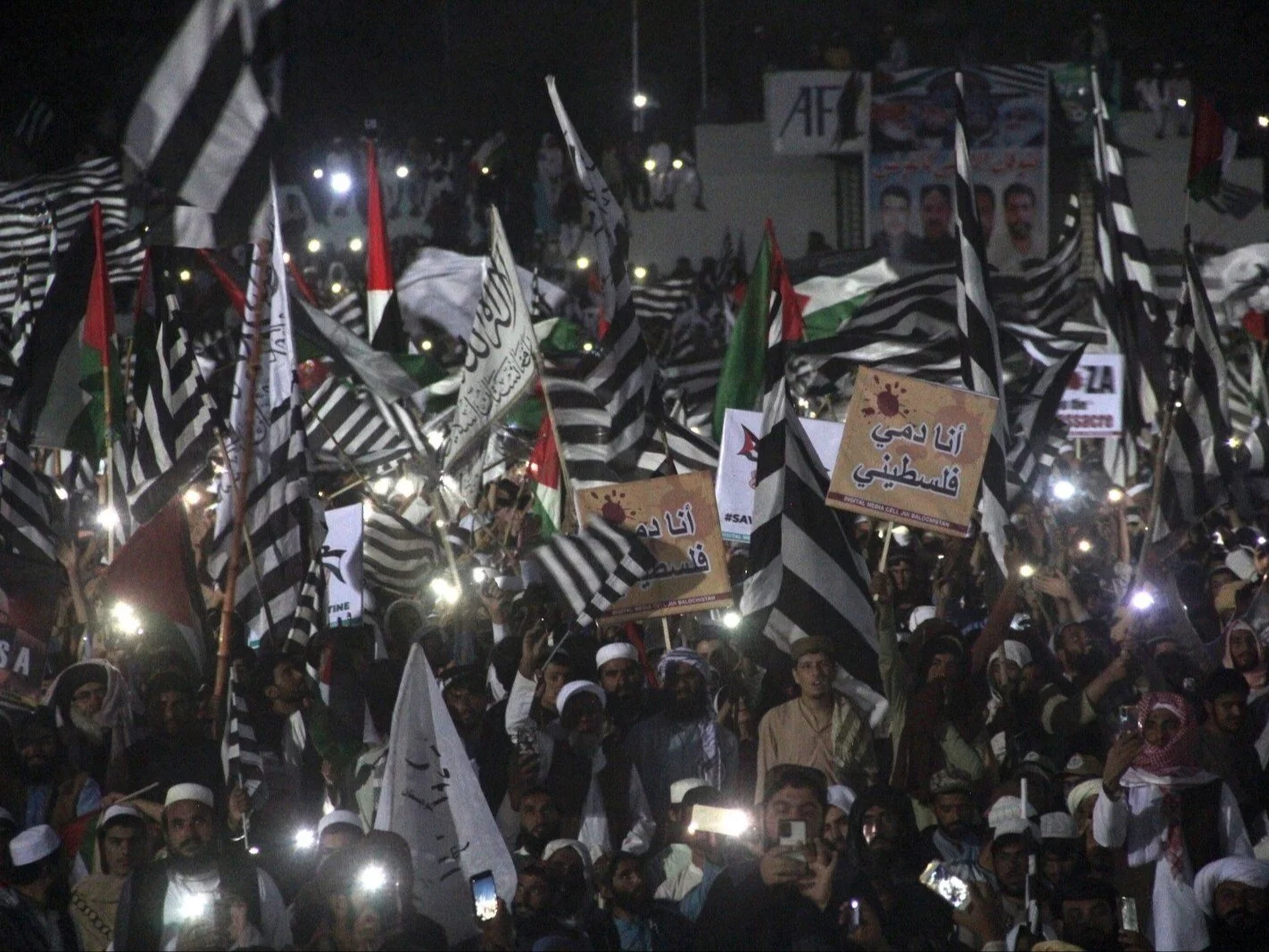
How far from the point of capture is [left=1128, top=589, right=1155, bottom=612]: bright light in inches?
405

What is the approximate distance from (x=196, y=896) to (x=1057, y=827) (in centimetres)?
274

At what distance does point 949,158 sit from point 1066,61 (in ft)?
7.21

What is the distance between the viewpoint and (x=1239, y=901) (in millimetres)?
6469

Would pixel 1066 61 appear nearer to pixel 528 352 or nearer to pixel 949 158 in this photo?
pixel 949 158

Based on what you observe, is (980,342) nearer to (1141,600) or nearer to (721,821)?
(1141,600)

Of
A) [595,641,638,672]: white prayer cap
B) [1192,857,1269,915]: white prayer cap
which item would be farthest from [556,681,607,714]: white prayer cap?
[1192,857,1269,915]: white prayer cap

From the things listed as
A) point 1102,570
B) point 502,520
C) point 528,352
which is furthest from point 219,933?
point 1102,570

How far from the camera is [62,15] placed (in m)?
28.3

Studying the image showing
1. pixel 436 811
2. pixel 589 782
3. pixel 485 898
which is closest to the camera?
pixel 485 898

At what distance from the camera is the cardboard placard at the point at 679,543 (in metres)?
9.71

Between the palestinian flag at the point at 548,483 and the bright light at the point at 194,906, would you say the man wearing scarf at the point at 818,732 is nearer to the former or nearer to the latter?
the bright light at the point at 194,906

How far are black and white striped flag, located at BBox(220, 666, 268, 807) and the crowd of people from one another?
7 cm

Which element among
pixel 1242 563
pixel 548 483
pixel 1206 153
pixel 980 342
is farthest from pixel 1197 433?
pixel 548 483

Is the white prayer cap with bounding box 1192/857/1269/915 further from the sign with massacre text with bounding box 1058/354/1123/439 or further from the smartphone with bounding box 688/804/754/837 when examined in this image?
the sign with massacre text with bounding box 1058/354/1123/439
